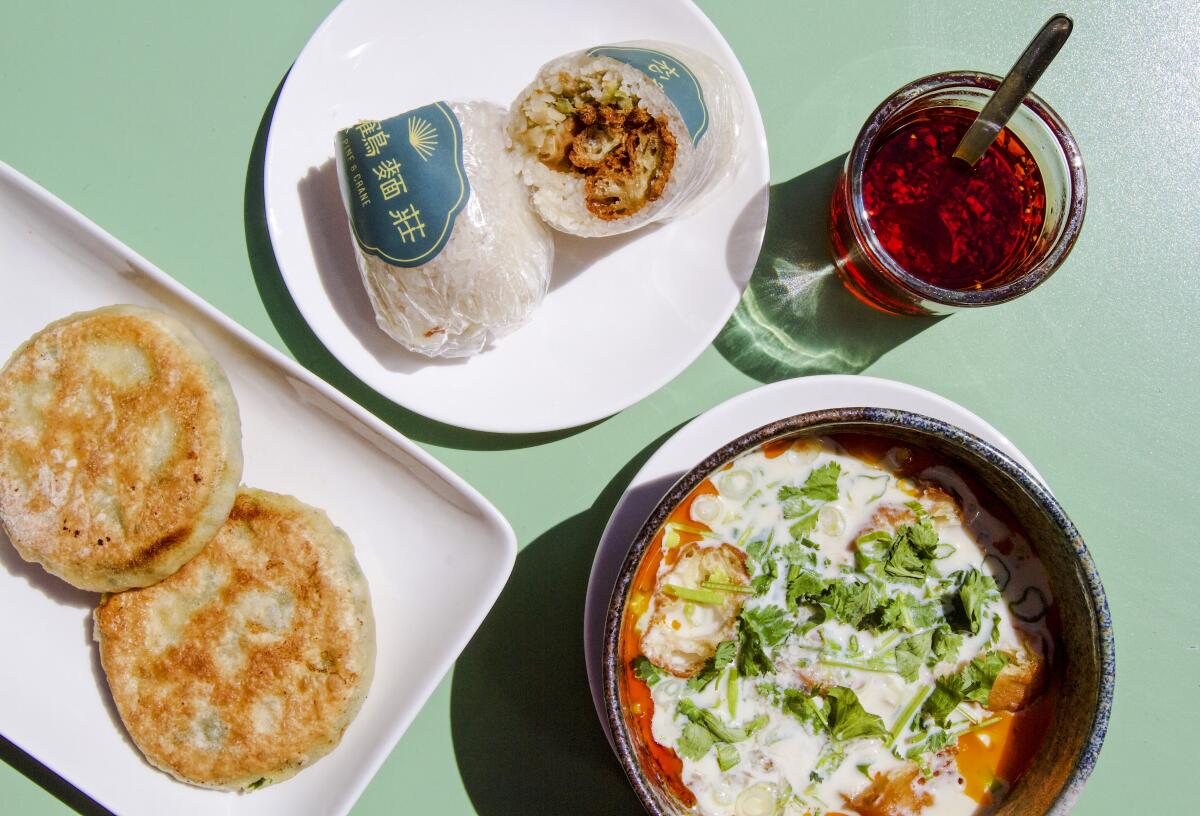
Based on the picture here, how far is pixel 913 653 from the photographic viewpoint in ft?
4.69

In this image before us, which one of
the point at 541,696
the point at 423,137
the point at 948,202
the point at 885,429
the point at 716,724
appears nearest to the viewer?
the point at 885,429

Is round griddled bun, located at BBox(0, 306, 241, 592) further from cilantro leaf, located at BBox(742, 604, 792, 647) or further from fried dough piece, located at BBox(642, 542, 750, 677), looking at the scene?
cilantro leaf, located at BBox(742, 604, 792, 647)

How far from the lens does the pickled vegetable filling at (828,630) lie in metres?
1.42

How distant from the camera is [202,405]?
156cm

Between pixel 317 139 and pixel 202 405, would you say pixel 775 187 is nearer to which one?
pixel 317 139

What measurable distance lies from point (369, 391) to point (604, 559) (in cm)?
54

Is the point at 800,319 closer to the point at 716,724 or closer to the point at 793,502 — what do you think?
the point at 793,502

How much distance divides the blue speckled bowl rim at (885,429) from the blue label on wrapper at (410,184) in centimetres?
61

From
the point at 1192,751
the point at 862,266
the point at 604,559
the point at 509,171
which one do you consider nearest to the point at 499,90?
the point at 509,171

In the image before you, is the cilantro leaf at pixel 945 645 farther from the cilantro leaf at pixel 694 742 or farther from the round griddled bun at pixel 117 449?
the round griddled bun at pixel 117 449

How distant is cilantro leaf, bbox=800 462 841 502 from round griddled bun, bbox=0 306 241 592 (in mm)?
959

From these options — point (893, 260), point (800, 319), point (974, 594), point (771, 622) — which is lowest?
point (771, 622)

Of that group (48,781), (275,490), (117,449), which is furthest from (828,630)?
(48,781)

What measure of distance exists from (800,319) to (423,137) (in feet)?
2.50
